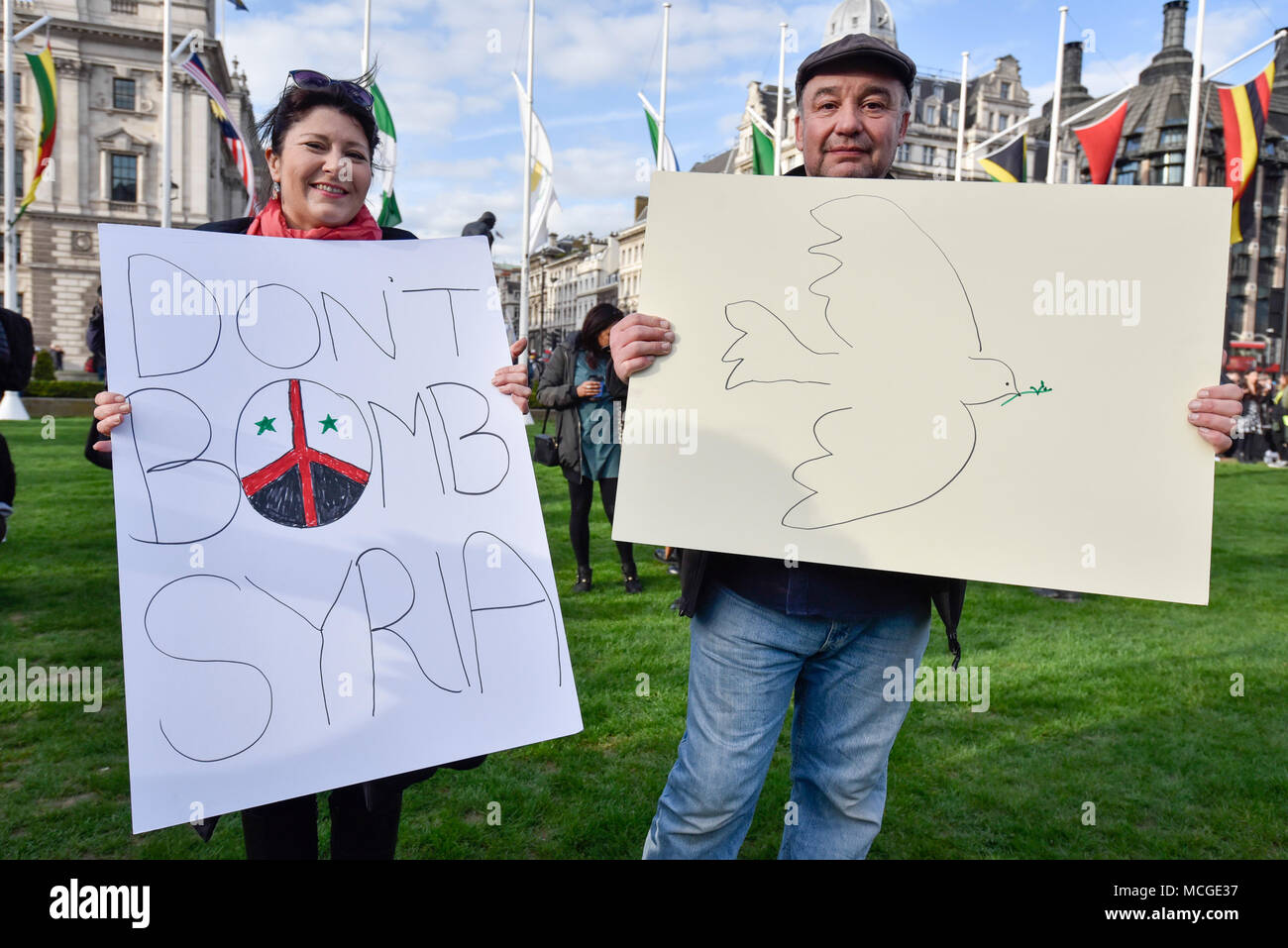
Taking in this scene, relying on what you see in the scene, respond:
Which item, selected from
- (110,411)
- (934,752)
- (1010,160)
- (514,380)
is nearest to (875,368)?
(514,380)

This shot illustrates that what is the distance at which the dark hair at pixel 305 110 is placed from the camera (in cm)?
210

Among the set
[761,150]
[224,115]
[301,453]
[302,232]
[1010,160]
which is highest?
[224,115]

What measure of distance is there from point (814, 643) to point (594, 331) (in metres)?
4.24

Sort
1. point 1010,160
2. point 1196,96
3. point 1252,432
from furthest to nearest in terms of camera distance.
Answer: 1. point 1252,432
2. point 1196,96
3. point 1010,160

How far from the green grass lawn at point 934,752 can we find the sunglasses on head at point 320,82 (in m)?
2.29

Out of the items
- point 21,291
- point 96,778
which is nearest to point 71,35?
point 21,291

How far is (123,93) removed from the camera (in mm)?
46156

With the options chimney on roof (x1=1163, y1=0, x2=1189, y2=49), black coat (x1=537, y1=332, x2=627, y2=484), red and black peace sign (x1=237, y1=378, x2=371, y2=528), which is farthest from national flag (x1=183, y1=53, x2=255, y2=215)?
chimney on roof (x1=1163, y1=0, x2=1189, y2=49)

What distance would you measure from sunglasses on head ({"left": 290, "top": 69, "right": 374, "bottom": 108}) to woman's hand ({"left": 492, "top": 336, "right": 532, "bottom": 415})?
2.28 ft

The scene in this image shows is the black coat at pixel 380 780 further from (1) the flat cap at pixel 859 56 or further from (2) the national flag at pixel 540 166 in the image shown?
(2) the national flag at pixel 540 166

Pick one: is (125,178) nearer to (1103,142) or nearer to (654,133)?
(654,133)

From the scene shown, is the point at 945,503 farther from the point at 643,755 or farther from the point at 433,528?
the point at 643,755

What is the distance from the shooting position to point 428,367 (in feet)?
6.97

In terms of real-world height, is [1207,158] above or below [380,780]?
above
